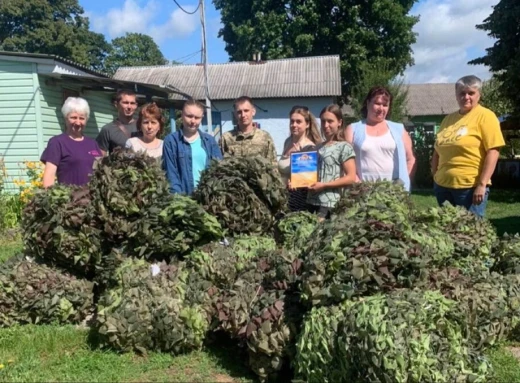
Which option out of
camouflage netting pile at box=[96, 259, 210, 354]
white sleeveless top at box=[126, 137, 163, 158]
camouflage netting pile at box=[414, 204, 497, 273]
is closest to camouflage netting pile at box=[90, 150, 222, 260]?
camouflage netting pile at box=[96, 259, 210, 354]

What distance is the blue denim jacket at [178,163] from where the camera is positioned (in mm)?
4637

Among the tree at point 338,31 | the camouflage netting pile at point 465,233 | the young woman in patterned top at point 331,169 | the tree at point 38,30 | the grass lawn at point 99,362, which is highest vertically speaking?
the tree at point 38,30

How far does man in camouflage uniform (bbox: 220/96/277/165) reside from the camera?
16.5ft

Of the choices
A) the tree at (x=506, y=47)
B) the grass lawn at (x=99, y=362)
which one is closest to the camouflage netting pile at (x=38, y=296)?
the grass lawn at (x=99, y=362)

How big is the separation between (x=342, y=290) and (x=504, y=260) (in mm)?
2002

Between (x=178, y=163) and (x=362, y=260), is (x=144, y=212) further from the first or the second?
(x=362, y=260)

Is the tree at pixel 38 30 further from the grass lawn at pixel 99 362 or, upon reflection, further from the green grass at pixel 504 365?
the green grass at pixel 504 365

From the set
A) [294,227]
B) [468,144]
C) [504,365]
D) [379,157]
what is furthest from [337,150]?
[504,365]

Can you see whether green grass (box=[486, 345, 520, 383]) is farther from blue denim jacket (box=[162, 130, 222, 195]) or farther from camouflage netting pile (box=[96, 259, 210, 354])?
blue denim jacket (box=[162, 130, 222, 195])

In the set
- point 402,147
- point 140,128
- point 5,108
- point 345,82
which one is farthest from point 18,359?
point 345,82

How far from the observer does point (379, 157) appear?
4.75 m

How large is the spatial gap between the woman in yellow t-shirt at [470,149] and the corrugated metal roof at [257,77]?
23107mm

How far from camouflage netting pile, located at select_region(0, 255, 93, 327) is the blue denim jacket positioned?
1186mm

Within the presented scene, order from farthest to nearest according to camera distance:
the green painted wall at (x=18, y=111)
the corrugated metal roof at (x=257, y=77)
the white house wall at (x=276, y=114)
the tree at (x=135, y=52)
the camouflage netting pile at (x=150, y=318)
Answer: the tree at (x=135, y=52), the white house wall at (x=276, y=114), the corrugated metal roof at (x=257, y=77), the green painted wall at (x=18, y=111), the camouflage netting pile at (x=150, y=318)
